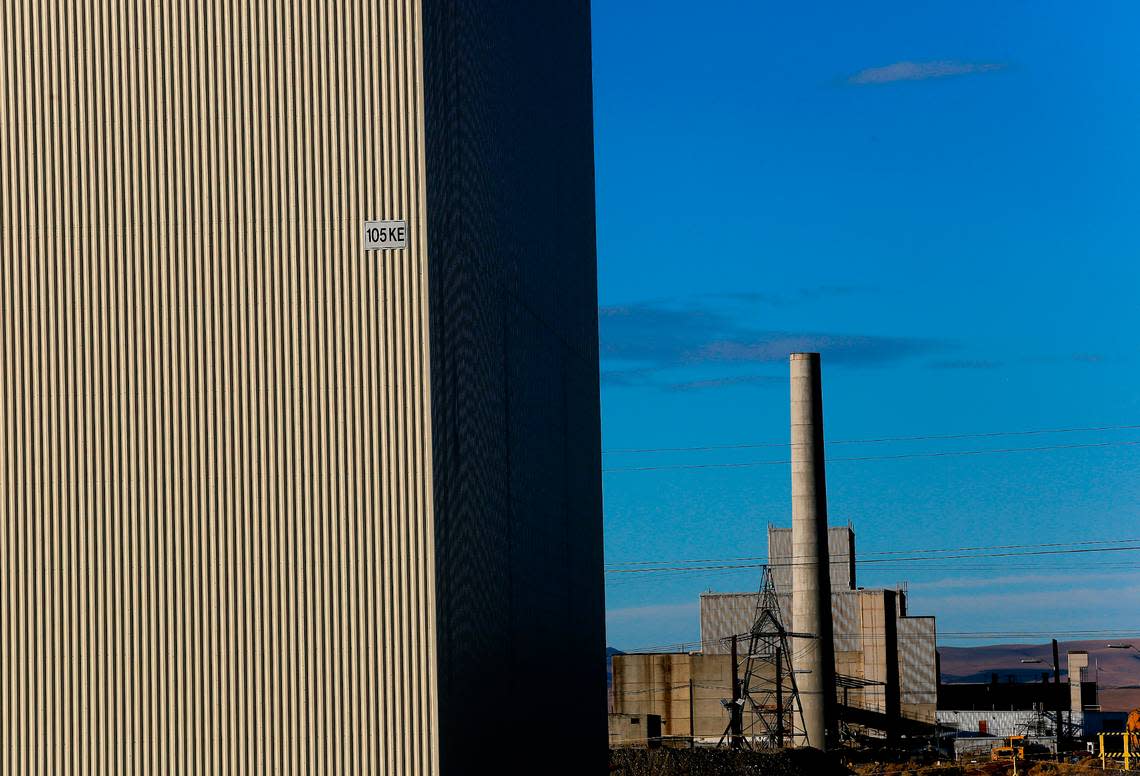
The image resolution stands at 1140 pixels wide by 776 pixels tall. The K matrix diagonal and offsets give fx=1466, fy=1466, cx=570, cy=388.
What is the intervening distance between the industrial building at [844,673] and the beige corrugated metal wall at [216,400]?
62.1 metres

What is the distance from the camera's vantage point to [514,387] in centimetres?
2447

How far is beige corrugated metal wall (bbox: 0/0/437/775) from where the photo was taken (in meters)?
18.8

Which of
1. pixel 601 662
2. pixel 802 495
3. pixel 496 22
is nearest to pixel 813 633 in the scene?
pixel 802 495

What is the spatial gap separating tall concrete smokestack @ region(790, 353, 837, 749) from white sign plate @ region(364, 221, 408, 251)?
39426mm

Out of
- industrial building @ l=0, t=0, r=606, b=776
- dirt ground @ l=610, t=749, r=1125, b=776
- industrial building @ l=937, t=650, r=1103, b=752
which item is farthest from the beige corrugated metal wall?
industrial building @ l=937, t=650, r=1103, b=752

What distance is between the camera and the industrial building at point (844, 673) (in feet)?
271

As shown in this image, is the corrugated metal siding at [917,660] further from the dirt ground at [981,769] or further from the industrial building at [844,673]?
the dirt ground at [981,769]

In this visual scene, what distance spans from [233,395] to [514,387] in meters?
6.19

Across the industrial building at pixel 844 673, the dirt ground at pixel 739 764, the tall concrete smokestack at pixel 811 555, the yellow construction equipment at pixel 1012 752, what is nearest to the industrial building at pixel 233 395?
the dirt ground at pixel 739 764

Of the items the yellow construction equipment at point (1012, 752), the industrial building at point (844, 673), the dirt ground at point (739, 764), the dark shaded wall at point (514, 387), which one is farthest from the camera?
the industrial building at point (844, 673)

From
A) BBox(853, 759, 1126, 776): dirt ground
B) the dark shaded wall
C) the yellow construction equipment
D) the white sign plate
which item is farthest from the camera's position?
the yellow construction equipment

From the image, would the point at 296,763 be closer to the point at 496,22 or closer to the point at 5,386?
the point at 5,386

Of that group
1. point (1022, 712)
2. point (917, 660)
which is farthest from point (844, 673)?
point (1022, 712)

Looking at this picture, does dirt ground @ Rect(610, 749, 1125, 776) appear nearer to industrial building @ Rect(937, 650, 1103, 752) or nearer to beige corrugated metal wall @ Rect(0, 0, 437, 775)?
industrial building @ Rect(937, 650, 1103, 752)
